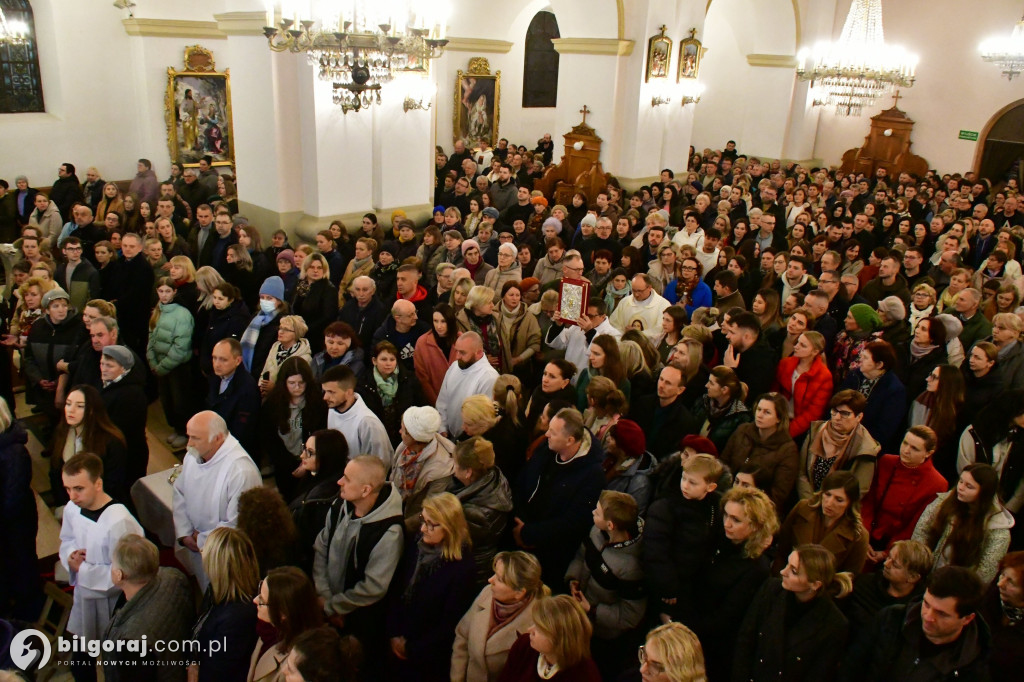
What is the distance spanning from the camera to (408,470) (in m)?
4.02

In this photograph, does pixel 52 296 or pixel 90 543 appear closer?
pixel 90 543

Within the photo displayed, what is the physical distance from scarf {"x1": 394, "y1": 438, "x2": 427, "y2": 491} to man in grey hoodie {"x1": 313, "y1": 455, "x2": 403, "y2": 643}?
1.57 ft

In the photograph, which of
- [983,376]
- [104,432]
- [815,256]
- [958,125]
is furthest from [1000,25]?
[104,432]

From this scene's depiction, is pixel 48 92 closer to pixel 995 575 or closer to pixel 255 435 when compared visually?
pixel 255 435

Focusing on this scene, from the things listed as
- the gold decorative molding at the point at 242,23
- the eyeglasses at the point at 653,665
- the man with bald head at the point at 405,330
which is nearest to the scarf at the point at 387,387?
the man with bald head at the point at 405,330

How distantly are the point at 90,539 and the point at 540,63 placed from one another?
1871 cm

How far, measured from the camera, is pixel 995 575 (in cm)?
350

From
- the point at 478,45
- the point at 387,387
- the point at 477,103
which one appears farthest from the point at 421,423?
the point at 477,103

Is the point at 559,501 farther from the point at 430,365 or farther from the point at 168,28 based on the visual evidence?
the point at 168,28

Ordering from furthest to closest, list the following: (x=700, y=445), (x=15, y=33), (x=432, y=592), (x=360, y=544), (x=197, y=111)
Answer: (x=197, y=111) → (x=15, y=33) → (x=700, y=445) → (x=360, y=544) → (x=432, y=592)

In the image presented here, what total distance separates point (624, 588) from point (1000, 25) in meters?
17.9

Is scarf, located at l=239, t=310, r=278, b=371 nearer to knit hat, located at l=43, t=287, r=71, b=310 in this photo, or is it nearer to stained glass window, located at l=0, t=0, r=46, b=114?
knit hat, located at l=43, t=287, r=71, b=310

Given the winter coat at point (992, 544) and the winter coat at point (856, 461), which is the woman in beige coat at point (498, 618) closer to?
the winter coat at point (856, 461)

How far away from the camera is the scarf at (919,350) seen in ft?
16.8
